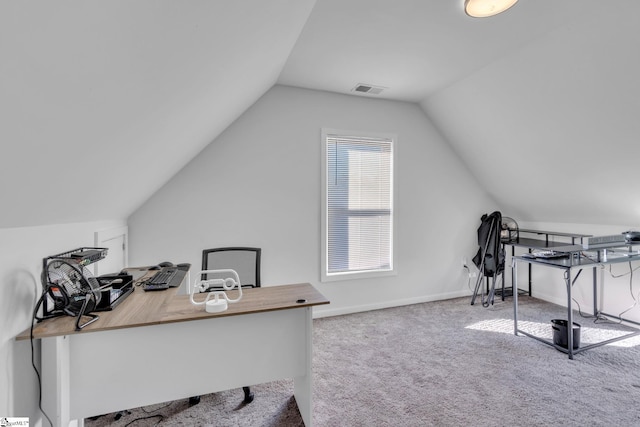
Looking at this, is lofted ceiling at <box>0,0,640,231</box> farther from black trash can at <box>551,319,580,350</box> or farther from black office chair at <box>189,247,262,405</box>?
black trash can at <box>551,319,580,350</box>

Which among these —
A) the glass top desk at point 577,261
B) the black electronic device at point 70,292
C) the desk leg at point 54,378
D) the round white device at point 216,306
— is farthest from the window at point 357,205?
the desk leg at point 54,378

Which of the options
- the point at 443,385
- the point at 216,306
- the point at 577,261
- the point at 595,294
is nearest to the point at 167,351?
the point at 216,306

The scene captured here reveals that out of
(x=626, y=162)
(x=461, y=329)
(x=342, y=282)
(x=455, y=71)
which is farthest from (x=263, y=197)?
(x=626, y=162)

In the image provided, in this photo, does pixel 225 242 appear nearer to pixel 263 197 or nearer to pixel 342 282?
pixel 263 197

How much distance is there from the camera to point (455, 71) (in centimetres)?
291

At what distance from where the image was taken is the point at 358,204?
3.63 meters

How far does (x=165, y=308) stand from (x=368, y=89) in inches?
116

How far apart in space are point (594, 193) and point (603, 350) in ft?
5.01

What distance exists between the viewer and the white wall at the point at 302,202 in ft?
9.61

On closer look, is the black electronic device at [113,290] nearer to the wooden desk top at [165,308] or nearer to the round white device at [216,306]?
the wooden desk top at [165,308]

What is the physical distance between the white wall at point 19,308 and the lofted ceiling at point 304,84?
9cm

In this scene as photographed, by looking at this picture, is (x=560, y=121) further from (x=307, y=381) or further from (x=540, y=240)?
(x=307, y=381)

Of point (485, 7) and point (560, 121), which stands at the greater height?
point (485, 7)

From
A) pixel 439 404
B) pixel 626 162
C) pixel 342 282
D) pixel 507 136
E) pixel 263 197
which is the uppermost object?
pixel 507 136
